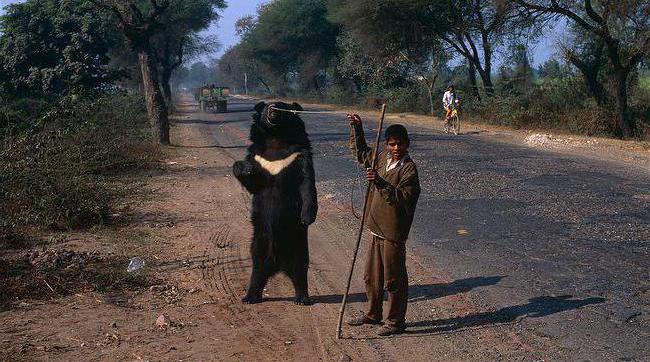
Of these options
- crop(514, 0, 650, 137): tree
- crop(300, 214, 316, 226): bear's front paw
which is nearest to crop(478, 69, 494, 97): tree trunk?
crop(514, 0, 650, 137): tree

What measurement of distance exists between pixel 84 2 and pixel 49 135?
18701 mm

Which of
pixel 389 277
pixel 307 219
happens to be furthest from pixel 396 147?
pixel 307 219

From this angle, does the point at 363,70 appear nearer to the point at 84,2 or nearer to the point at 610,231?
the point at 84,2

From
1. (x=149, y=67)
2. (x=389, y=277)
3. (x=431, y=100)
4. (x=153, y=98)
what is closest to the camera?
(x=389, y=277)

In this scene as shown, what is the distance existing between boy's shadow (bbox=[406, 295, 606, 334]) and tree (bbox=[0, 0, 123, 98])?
65.6ft

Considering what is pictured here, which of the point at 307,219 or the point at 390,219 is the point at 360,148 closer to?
the point at 390,219

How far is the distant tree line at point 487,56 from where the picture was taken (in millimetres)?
22250

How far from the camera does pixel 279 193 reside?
5.70m

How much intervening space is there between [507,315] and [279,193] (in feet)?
6.70

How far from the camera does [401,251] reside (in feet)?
16.5

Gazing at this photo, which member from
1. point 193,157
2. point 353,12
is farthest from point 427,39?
point 193,157

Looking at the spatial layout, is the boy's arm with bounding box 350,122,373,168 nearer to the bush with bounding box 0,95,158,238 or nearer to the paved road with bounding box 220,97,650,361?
the paved road with bounding box 220,97,650,361

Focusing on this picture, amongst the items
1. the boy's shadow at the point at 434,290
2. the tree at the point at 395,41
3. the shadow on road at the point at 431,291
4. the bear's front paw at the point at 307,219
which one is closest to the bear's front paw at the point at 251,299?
the shadow on road at the point at 431,291

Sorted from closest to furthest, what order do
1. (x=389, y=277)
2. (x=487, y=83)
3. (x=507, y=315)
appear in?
1. (x=389, y=277)
2. (x=507, y=315)
3. (x=487, y=83)
